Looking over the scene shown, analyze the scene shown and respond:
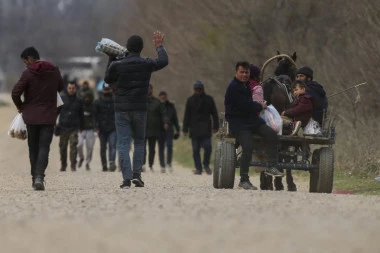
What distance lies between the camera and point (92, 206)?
13922 mm

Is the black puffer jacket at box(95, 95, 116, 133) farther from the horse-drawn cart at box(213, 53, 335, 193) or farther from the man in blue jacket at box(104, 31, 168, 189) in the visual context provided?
the man in blue jacket at box(104, 31, 168, 189)

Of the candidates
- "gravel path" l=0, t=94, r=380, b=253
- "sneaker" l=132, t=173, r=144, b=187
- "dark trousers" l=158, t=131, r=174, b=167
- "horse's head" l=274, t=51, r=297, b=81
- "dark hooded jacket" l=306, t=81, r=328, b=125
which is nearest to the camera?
"gravel path" l=0, t=94, r=380, b=253

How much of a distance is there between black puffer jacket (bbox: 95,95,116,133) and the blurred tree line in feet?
14.1

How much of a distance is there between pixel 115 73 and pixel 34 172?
5.82ft

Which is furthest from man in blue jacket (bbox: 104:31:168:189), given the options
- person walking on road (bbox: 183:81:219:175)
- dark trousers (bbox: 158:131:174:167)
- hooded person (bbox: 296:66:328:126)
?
dark trousers (bbox: 158:131:174:167)

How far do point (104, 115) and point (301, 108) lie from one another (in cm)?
1008

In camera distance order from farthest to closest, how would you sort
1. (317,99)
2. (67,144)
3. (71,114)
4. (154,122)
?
(154,122) → (67,144) → (71,114) → (317,99)

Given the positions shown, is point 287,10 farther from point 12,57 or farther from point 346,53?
point 12,57

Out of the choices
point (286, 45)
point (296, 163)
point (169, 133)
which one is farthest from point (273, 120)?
point (286, 45)

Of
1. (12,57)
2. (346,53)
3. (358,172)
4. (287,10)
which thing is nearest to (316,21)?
(287,10)

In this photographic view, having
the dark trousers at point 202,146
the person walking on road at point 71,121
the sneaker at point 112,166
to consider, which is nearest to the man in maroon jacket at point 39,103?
the person walking on road at point 71,121

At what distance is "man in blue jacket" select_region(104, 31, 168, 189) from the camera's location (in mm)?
17078

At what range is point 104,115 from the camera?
88.5 ft

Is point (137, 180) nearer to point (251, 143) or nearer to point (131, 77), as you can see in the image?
point (131, 77)
